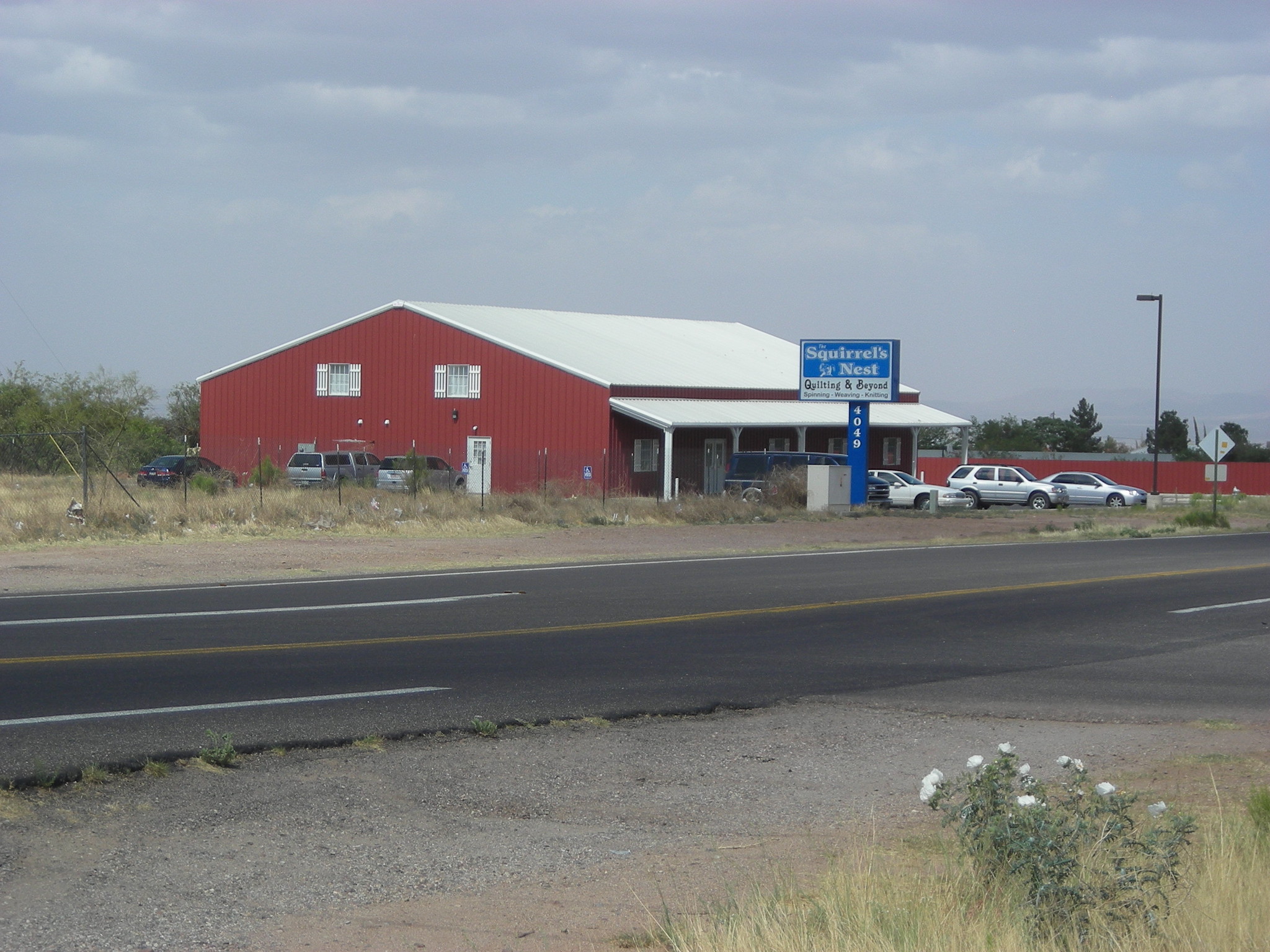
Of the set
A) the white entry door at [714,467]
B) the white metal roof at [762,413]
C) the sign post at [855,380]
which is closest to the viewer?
the sign post at [855,380]

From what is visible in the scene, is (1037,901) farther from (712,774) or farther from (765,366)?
(765,366)

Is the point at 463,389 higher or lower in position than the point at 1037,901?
higher

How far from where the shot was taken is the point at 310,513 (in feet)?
92.5

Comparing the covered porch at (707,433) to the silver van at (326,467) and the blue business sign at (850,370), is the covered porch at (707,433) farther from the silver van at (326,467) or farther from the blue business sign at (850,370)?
the silver van at (326,467)

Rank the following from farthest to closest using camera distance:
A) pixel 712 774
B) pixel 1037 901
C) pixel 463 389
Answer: pixel 463 389 < pixel 712 774 < pixel 1037 901

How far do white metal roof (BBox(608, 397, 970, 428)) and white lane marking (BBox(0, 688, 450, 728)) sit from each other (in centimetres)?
2965

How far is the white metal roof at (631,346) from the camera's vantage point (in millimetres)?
48406

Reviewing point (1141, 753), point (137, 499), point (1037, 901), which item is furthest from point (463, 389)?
point (1037, 901)

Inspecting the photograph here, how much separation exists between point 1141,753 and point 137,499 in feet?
81.3

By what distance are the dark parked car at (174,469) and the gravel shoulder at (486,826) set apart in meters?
31.7

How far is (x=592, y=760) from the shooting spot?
338 inches

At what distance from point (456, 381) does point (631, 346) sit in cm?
923

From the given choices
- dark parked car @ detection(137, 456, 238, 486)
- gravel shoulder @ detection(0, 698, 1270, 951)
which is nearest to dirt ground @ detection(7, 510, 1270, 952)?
gravel shoulder @ detection(0, 698, 1270, 951)

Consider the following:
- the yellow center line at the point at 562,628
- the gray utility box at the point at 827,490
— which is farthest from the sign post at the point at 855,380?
the yellow center line at the point at 562,628
